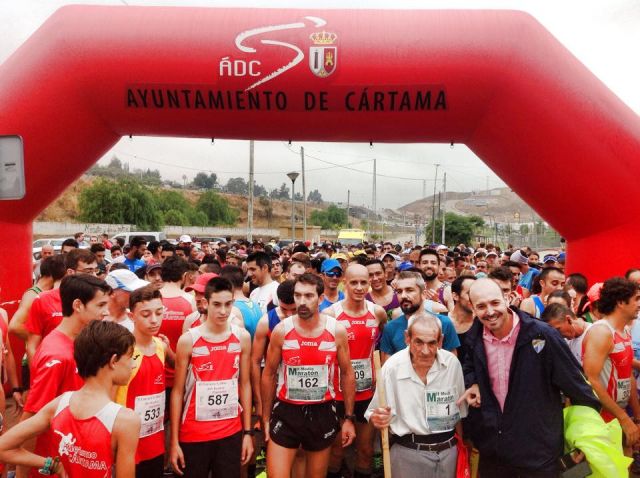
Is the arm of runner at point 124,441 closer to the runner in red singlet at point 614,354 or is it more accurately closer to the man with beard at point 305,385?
the man with beard at point 305,385

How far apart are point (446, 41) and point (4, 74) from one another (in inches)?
199

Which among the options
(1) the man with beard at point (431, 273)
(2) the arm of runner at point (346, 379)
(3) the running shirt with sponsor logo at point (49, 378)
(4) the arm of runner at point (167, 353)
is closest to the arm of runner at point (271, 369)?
(2) the arm of runner at point (346, 379)

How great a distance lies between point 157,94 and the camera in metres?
6.02

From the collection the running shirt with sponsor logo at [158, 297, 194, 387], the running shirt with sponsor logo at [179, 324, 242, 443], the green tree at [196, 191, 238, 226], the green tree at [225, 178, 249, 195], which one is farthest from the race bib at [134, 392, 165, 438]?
the green tree at [225, 178, 249, 195]

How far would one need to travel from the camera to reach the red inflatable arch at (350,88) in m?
5.54

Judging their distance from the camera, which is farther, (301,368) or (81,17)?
(81,17)

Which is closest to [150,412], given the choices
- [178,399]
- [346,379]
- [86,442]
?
[178,399]

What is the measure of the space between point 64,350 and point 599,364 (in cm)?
334

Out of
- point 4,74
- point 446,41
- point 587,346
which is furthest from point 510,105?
point 4,74

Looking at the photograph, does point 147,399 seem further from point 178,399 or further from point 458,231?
point 458,231

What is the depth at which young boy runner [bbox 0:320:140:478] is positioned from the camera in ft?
7.31

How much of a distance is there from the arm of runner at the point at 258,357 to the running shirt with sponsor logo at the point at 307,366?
282 millimetres

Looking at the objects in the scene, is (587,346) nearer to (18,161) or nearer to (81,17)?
(18,161)

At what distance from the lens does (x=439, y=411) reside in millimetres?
2961
